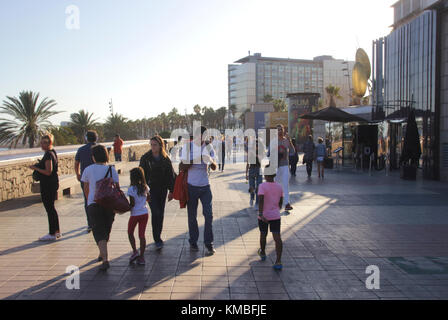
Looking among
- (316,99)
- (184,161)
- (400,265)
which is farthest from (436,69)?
(316,99)

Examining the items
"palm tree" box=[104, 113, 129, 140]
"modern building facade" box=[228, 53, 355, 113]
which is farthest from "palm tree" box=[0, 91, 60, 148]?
"modern building facade" box=[228, 53, 355, 113]

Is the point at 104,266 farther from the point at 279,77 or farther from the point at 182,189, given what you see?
the point at 279,77

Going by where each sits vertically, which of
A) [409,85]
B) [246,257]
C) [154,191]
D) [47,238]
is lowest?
[246,257]

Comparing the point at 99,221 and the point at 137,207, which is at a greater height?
the point at 137,207

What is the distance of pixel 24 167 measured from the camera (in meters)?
10.2

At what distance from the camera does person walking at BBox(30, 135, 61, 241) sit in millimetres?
5887

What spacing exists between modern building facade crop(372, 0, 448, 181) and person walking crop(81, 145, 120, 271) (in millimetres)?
12797

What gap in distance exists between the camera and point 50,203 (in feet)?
19.7

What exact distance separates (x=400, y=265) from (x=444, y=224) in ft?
9.56

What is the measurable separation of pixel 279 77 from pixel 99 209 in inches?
5509

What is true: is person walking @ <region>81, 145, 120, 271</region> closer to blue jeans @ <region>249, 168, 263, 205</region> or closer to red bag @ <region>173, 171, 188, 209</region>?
red bag @ <region>173, 171, 188, 209</region>

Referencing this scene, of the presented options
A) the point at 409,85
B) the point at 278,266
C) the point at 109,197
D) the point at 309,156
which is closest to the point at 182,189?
the point at 109,197

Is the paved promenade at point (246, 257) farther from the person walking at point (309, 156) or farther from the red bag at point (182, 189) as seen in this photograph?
the person walking at point (309, 156)

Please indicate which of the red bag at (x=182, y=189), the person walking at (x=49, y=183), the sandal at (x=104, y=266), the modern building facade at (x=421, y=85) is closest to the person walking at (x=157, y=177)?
the red bag at (x=182, y=189)
